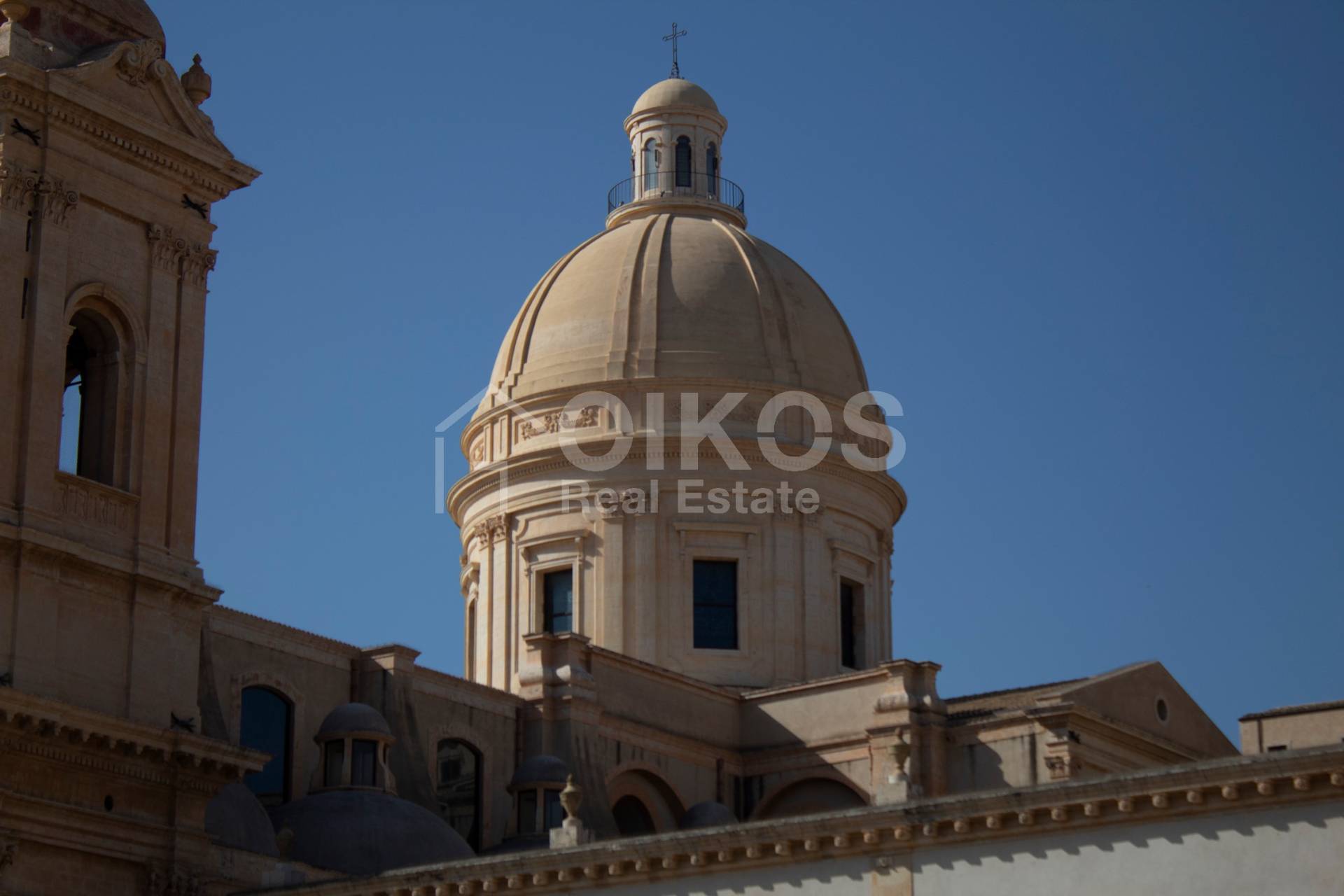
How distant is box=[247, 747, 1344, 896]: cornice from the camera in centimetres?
2558

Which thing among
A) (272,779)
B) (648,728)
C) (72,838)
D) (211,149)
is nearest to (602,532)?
(648,728)

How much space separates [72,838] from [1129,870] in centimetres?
1488

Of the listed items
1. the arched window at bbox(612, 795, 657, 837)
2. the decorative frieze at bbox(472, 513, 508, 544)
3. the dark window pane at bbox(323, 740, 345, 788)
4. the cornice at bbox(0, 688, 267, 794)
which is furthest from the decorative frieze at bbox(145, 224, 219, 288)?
the decorative frieze at bbox(472, 513, 508, 544)

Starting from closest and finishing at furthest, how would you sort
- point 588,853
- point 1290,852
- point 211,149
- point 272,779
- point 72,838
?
1. point 1290,852
2. point 588,853
3. point 72,838
4. point 211,149
5. point 272,779

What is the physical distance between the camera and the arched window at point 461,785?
46.1 metres

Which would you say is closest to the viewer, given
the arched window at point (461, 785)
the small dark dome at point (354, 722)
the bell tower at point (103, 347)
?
the bell tower at point (103, 347)

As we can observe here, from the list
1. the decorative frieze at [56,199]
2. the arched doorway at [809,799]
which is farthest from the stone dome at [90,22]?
the arched doorway at [809,799]

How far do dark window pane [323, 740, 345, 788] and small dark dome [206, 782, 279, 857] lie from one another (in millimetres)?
2440

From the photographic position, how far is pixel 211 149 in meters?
38.5

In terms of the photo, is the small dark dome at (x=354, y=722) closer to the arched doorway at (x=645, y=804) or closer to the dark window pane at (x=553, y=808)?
the dark window pane at (x=553, y=808)

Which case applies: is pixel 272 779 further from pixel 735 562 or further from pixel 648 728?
pixel 735 562

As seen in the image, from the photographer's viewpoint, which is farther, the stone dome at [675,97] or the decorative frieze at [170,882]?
the stone dome at [675,97]

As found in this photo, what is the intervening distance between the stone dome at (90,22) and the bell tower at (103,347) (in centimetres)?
3

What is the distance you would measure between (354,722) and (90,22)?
11767mm
